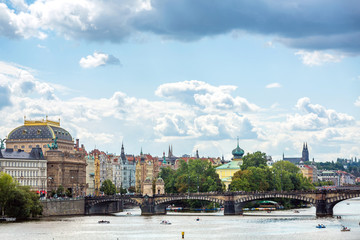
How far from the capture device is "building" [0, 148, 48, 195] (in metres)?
172

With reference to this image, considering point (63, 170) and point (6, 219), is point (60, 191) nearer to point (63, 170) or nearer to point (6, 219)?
point (63, 170)

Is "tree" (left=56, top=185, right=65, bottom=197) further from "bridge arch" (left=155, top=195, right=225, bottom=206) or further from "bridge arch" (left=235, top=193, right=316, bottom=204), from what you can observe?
"bridge arch" (left=235, top=193, right=316, bottom=204)

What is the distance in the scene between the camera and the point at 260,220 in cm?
14162

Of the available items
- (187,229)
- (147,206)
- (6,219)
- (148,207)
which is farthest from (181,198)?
(6,219)

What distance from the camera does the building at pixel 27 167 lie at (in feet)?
563

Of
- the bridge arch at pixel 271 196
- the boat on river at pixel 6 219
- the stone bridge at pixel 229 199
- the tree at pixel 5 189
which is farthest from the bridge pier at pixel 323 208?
the tree at pixel 5 189

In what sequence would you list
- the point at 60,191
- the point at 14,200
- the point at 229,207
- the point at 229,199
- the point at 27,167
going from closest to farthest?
1. the point at 14,200
2. the point at 229,207
3. the point at 229,199
4. the point at 27,167
5. the point at 60,191

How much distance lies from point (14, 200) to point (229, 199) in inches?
1815

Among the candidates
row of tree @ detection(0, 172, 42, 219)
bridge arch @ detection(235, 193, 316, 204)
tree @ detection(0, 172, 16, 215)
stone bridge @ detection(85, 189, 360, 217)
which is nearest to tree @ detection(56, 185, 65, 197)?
stone bridge @ detection(85, 189, 360, 217)

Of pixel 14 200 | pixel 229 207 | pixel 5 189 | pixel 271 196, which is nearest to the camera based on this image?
pixel 5 189

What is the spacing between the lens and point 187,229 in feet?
404

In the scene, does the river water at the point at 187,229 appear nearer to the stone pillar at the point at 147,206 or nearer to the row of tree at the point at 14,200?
the row of tree at the point at 14,200

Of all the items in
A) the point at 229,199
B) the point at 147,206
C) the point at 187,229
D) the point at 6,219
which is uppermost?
the point at 229,199

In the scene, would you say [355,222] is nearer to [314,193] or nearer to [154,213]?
[314,193]
